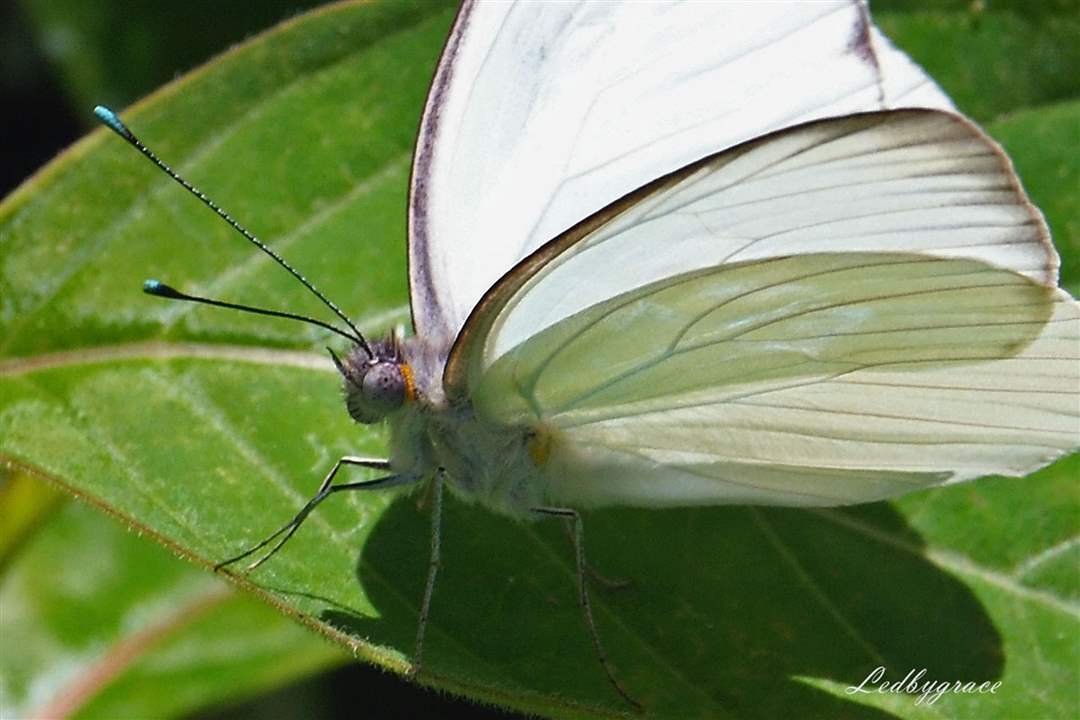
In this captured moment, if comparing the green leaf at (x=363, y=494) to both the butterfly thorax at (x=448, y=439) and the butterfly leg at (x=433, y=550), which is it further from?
the butterfly thorax at (x=448, y=439)

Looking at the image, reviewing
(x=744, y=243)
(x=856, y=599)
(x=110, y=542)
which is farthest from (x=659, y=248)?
(x=110, y=542)

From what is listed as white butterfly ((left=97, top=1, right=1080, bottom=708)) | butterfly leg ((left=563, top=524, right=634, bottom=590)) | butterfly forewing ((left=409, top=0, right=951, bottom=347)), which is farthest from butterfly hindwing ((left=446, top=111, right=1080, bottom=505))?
butterfly forewing ((left=409, top=0, right=951, bottom=347))

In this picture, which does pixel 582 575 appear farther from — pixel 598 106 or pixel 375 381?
pixel 598 106

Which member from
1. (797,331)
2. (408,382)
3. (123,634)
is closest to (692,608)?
(797,331)

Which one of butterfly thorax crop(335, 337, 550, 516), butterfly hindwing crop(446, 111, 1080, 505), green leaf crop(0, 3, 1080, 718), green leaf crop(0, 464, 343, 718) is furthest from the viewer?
green leaf crop(0, 464, 343, 718)

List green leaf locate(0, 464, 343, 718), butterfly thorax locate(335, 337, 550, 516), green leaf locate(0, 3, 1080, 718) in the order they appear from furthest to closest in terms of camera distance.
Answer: green leaf locate(0, 464, 343, 718)
butterfly thorax locate(335, 337, 550, 516)
green leaf locate(0, 3, 1080, 718)
